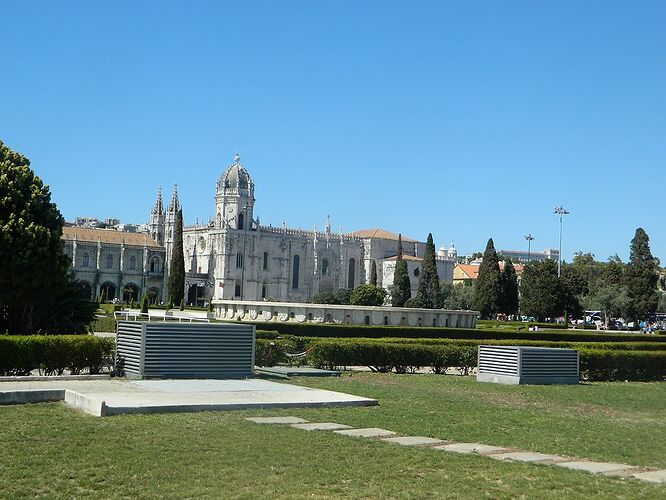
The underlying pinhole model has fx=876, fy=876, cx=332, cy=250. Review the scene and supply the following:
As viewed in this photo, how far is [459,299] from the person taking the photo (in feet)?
322

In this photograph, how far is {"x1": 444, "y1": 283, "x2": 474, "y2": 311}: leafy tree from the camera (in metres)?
94.5

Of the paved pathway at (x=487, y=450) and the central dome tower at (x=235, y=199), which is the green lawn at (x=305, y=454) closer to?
the paved pathway at (x=487, y=450)

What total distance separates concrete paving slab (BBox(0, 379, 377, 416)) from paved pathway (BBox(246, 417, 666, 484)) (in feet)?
4.06

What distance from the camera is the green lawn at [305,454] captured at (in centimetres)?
790

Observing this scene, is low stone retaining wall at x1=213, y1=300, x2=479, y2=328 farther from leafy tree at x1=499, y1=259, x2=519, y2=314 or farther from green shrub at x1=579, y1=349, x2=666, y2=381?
leafy tree at x1=499, y1=259, x2=519, y2=314

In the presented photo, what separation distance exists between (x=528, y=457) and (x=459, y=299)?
89.3 m

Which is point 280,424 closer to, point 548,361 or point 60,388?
point 60,388

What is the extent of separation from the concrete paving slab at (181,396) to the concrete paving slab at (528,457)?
13.7ft

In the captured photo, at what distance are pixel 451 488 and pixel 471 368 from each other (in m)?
17.1

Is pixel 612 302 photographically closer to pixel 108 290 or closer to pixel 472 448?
pixel 108 290

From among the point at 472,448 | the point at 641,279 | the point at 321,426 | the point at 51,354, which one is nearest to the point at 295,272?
the point at 641,279

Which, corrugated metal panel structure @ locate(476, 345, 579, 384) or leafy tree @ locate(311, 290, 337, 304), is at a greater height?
leafy tree @ locate(311, 290, 337, 304)

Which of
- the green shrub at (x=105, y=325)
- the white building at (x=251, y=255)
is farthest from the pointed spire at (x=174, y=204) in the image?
the green shrub at (x=105, y=325)

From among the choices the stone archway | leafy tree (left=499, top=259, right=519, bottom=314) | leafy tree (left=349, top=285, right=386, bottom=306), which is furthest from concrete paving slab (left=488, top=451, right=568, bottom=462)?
the stone archway
